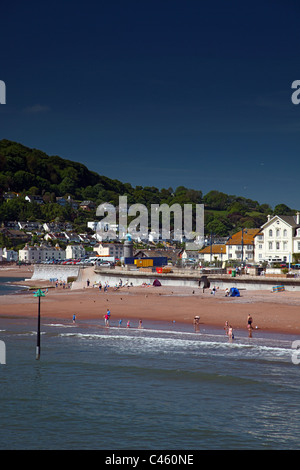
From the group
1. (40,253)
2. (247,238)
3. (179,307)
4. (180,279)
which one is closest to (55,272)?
→ (247,238)

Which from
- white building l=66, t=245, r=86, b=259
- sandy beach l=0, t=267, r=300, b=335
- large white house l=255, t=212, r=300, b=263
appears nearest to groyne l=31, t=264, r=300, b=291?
sandy beach l=0, t=267, r=300, b=335

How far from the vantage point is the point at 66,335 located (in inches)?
1299

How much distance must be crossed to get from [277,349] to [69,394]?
1234cm

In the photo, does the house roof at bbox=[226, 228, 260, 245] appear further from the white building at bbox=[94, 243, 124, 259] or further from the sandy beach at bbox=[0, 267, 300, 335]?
the white building at bbox=[94, 243, 124, 259]

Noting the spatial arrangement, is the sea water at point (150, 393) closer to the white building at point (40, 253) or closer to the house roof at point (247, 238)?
the house roof at point (247, 238)

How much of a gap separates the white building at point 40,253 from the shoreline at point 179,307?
114 metres

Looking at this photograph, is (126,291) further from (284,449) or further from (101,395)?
(284,449)

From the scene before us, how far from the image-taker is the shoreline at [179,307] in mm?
37625

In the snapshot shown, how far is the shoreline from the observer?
37.6 m

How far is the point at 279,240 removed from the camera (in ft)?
254

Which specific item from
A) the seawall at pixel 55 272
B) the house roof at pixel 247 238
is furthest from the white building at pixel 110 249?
the house roof at pixel 247 238

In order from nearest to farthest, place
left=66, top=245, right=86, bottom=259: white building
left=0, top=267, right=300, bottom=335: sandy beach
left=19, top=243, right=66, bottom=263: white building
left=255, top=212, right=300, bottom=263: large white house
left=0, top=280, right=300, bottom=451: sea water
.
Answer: left=0, top=280, right=300, bottom=451: sea water, left=0, top=267, right=300, bottom=335: sandy beach, left=255, top=212, right=300, bottom=263: large white house, left=19, top=243, right=66, bottom=263: white building, left=66, top=245, right=86, bottom=259: white building

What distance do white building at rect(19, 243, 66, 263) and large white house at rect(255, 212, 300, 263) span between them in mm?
102927

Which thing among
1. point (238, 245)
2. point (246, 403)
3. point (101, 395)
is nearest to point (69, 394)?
point (101, 395)
